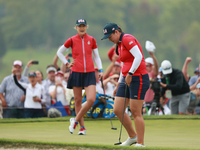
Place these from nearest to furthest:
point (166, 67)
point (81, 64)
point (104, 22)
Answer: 1. point (81, 64)
2. point (166, 67)
3. point (104, 22)

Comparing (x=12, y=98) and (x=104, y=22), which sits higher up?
(x=104, y=22)

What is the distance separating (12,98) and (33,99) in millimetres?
783

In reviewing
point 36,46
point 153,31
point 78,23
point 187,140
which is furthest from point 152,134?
point 153,31

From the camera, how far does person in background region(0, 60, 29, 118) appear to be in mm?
13484

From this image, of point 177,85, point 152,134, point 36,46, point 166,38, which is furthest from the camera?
point 166,38

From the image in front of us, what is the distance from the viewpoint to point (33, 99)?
1343 centimetres

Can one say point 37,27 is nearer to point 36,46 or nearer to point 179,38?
point 36,46

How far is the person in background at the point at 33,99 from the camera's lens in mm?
13438

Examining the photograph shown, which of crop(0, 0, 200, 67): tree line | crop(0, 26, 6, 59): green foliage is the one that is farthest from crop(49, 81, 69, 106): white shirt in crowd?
crop(0, 0, 200, 67): tree line

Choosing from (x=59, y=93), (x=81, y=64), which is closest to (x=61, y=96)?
(x=59, y=93)

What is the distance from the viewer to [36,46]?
8731cm

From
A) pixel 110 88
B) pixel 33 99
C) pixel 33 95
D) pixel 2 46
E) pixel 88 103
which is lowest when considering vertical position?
pixel 88 103

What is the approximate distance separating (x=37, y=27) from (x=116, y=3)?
Answer: 2250 cm

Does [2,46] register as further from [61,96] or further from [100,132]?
[100,132]
